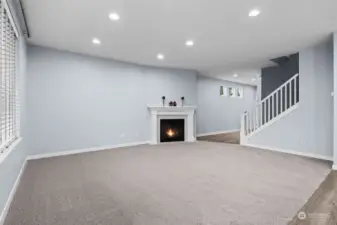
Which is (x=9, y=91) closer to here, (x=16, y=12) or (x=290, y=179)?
(x=16, y=12)

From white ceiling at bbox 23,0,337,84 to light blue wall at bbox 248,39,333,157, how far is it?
483mm

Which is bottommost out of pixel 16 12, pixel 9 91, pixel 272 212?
pixel 272 212

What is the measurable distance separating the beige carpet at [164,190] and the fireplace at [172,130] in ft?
8.66

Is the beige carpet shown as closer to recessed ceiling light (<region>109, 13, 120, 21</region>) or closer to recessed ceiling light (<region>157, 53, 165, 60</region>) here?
recessed ceiling light (<region>109, 13, 120, 21</region>)

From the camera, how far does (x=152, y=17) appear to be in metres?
3.64

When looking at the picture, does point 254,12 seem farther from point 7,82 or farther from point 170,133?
point 170,133

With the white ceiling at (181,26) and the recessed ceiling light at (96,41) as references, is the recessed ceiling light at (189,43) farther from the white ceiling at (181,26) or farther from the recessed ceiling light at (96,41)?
the recessed ceiling light at (96,41)

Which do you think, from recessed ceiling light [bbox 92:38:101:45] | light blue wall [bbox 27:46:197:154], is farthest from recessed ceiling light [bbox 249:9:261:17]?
light blue wall [bbox 27:46:197:154]

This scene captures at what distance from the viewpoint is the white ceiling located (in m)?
3.24

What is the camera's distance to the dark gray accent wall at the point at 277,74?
23.0 feet

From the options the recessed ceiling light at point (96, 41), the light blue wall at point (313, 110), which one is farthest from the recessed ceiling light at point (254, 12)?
the recessed ceiling light at point (96, 41)

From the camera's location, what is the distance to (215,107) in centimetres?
1083

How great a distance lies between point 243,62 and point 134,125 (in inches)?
Answer: 146

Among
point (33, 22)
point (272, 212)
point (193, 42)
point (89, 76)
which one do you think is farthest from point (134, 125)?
point (272, 212)
